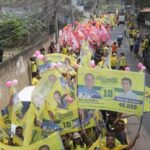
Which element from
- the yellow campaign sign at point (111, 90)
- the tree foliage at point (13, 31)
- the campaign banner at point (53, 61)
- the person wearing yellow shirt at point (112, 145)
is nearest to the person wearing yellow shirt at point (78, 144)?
the person wearing yellow shirt at point (112, 145)

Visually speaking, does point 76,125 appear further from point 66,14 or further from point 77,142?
point 66,14

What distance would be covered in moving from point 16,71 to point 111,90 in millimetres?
8939

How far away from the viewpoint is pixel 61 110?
862cm

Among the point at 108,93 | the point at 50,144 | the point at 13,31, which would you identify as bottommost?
the point at 13,31

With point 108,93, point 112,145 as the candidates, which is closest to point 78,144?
point 112,145

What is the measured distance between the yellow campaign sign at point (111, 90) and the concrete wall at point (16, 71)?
19.8 feet

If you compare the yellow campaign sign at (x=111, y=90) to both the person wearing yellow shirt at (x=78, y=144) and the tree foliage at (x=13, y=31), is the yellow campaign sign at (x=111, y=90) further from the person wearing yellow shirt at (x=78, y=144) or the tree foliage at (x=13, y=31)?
the tree foliage at (x=13, y=31)

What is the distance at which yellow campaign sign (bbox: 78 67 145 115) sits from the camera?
25.3 feet

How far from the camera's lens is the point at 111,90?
7.91 metres

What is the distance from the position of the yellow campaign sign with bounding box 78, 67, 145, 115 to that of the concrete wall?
6.02 metres

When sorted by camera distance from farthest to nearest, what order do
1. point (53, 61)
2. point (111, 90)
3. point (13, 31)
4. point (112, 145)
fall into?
point (13, 31), point (53, 61), point (112, 145), point (111, 90)

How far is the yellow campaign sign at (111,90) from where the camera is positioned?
7.70 meters

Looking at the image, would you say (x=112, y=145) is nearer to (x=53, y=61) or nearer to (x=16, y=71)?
(x=53, y=61)

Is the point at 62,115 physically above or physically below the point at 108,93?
below
